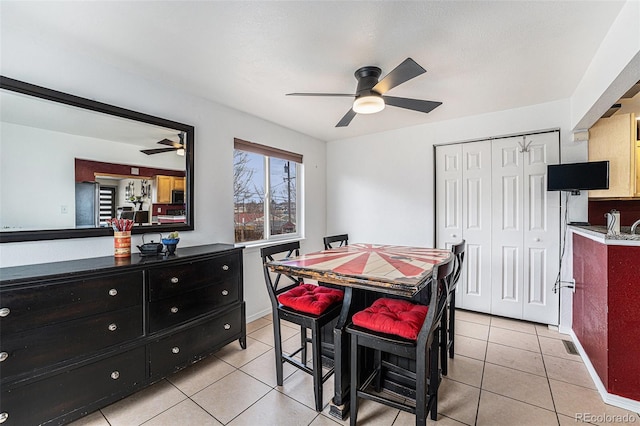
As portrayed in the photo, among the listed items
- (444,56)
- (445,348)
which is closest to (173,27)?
(444,56)

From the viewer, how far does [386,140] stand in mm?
4055

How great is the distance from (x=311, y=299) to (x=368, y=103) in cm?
156

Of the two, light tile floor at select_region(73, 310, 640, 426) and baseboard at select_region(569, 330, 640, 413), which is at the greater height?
baseboard at select_region(569, 330, 640, 413)

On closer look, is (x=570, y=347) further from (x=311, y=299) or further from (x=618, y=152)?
(x=311, y=299)

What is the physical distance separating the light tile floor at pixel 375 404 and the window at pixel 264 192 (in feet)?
4.83

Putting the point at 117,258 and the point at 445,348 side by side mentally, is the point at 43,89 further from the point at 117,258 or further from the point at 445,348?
the point at 445,348

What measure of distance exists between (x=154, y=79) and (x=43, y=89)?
2.56ft

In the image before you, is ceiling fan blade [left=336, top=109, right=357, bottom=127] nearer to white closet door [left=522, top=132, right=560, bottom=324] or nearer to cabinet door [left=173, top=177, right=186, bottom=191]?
cabinet door [left=173, top=177, right=186, bottom=191]

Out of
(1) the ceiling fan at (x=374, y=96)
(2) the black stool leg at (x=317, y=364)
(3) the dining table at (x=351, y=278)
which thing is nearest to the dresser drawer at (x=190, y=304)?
(3) the dining table at (x=351, y=278)

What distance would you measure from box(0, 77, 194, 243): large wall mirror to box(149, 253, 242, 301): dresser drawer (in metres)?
0.53

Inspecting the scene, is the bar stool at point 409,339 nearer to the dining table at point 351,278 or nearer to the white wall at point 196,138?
the dining table at point 351,278

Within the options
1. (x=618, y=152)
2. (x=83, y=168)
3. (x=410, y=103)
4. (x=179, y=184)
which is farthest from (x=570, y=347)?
(x=83, y=168)

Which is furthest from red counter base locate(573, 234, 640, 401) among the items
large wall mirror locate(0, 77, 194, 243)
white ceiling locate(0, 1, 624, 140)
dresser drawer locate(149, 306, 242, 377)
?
large wall mirror locate(0, 77, 194, 243)
